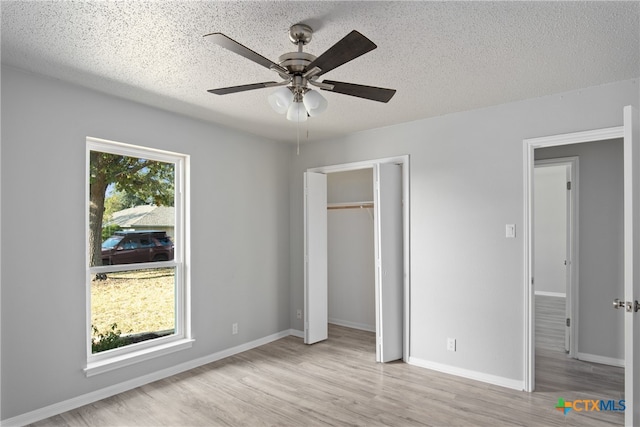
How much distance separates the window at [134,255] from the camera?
312 centimetres

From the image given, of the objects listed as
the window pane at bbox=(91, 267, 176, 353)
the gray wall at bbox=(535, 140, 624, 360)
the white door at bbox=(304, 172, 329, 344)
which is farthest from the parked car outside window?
the gray wall at bbox=(535, 140, 624, 360)

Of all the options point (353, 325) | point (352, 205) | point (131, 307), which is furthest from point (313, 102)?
point (353, 325)

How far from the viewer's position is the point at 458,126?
361cm

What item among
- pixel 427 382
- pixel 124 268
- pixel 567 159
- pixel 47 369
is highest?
pixel 567 159

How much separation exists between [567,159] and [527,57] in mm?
2111

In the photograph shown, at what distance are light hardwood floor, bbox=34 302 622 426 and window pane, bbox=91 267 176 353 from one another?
449 millimetres

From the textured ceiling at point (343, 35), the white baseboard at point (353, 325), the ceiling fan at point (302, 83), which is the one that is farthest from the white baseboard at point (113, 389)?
the ceiling fan at point (302, 83)

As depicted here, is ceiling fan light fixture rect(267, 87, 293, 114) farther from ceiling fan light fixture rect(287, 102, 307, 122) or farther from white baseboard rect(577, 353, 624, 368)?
white baseboard rect(577, 353, 624, 368)

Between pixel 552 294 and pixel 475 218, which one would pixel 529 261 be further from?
pixel 552 294

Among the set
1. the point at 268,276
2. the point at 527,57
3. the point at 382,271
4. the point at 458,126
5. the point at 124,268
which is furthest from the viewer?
the point at 268,276

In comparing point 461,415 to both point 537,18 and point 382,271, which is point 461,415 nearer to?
point 382,271

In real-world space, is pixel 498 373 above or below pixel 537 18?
below

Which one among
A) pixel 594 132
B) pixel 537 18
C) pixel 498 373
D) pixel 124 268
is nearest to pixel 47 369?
pixel 124 268

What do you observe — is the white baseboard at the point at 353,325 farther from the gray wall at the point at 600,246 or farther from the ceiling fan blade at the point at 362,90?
the ceiling fan blade at the point at 362,90
